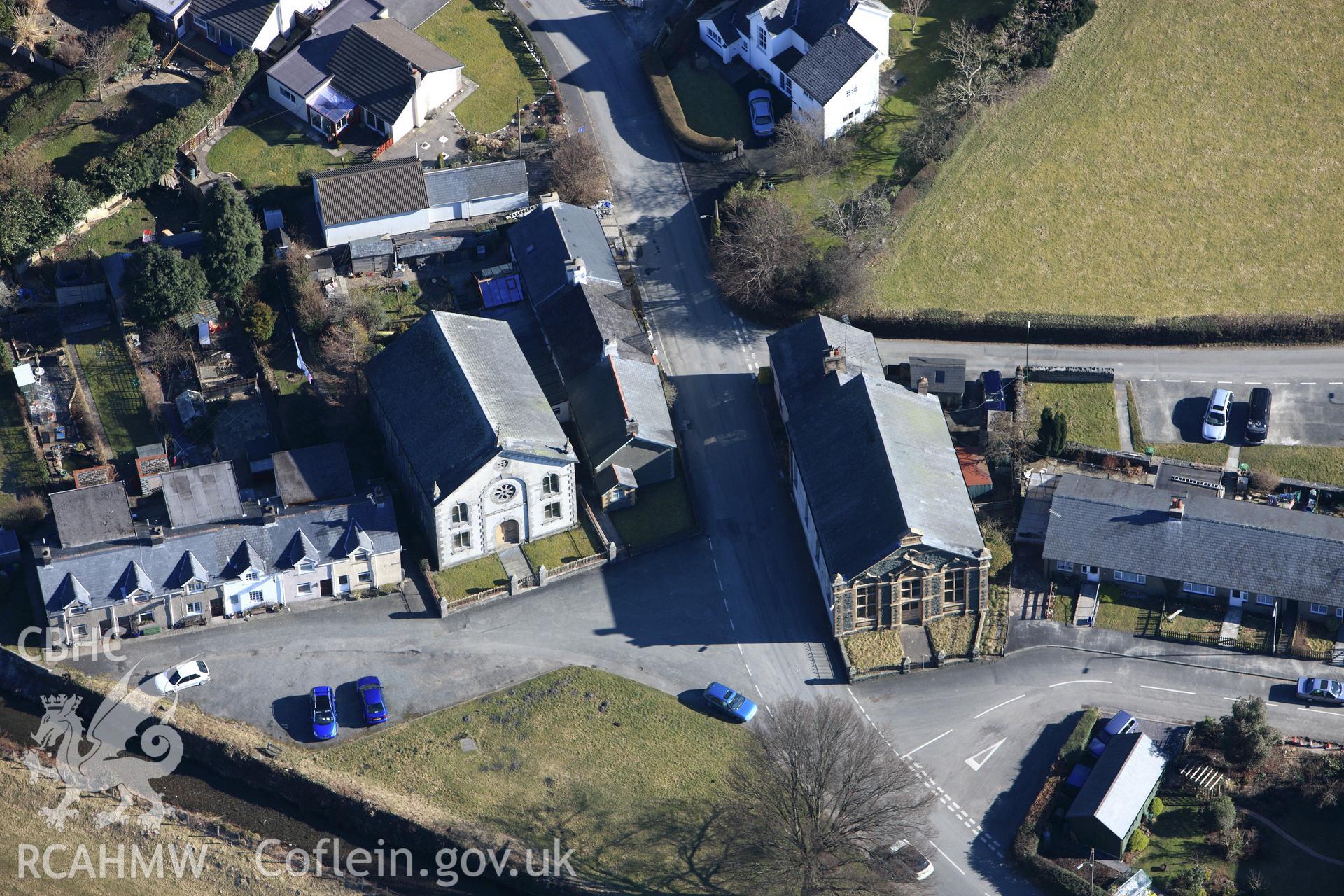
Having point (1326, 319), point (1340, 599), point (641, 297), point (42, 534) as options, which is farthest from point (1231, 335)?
point (42, 534)

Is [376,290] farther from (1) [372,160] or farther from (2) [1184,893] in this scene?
(2) [1184,893]

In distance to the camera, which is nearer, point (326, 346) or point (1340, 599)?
point (1340, 599)

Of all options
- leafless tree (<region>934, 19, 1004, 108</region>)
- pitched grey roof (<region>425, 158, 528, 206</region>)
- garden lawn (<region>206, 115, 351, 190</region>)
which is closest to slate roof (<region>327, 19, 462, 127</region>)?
garden lawn (<region>206, 115, 351, 190</region>)

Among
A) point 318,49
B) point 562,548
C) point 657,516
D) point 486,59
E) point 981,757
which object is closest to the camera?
point 981,757

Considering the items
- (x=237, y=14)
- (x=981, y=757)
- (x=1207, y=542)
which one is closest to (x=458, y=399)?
(x=981, y=757)

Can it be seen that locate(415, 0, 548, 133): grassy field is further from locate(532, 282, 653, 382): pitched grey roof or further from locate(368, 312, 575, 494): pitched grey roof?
locate(368, 312, 575, 494): pitched grey roof

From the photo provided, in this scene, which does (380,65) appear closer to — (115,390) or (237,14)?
(237,14)
